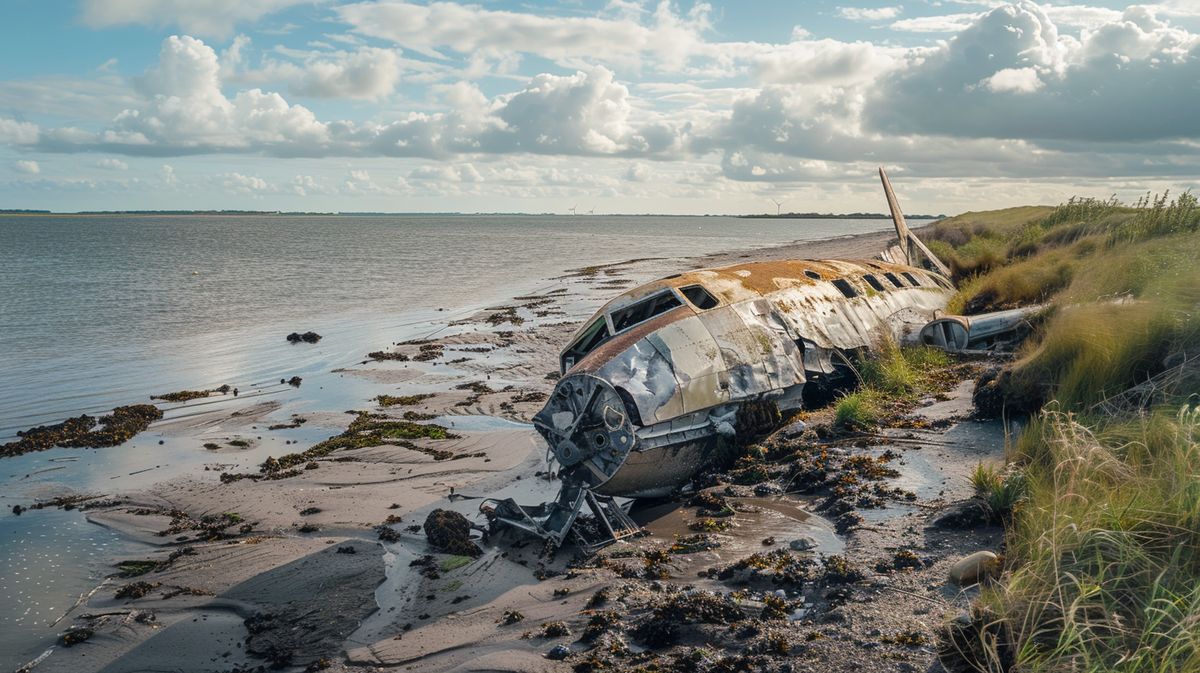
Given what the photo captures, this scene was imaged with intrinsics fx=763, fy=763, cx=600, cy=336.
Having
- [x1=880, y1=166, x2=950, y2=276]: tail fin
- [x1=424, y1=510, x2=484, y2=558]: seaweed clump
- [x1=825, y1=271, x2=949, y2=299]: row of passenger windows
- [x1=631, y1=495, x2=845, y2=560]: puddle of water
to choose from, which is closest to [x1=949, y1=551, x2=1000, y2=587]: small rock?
[x1=631, y1=495, x2=845, y2=560]: puddle of water

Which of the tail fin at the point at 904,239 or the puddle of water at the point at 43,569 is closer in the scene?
the puddle of water at the point at 43,569

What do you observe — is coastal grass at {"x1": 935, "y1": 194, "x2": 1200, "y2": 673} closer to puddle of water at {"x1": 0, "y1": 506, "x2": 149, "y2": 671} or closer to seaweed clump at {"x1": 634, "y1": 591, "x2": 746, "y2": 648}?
seaweed clump at {"x1": 634, "y1": 591, "x2": 746, "y2": 648}

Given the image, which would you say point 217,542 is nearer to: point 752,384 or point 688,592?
point 688,592

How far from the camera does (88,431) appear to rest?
1741cm

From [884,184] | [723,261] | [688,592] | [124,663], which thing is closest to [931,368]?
[688,592]

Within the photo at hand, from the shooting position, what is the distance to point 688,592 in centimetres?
864

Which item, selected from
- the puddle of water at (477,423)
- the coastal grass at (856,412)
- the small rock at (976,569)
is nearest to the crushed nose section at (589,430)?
the small rock at (976,569)

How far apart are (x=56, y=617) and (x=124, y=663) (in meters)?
1.80

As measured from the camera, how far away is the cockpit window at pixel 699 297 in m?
13.3

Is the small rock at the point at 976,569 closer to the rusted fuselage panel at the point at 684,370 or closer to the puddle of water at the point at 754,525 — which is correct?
the puddle of water at the point at 754,525

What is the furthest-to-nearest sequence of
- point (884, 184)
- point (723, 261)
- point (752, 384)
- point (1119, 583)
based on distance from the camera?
point (723, 261) < point (884, 184) < point (752, 384) < point (1119, 583)

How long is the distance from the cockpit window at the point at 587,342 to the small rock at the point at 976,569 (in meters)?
7.10

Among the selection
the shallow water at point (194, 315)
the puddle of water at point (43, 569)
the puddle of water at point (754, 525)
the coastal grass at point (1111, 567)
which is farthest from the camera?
the shallow water at point (194, 315)

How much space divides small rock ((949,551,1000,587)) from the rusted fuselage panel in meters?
4.32
